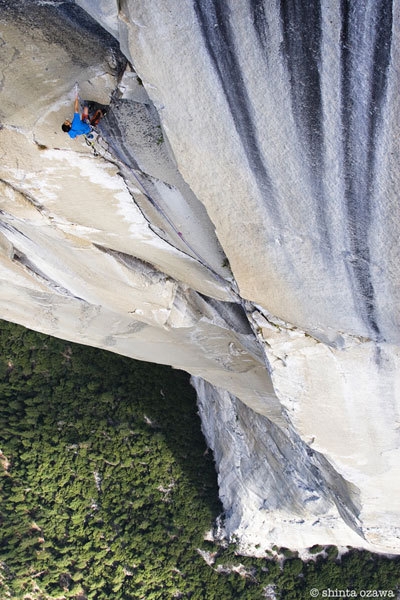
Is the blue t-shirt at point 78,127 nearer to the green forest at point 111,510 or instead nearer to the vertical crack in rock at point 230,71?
the vertical crack in rock at point 230,71

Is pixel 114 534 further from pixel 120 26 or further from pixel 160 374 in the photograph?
pixel 120 26

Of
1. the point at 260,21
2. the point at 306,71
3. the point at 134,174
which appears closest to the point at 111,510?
the point at 134,174

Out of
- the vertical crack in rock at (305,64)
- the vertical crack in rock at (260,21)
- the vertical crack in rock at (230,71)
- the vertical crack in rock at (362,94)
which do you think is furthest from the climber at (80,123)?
the vertical crack in rock at (362,94)

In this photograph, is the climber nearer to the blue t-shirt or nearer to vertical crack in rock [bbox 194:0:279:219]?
the blue t-shirt

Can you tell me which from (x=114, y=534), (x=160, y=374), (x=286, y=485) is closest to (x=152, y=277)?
(x=286, y=485)

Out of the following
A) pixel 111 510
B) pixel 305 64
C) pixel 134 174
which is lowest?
pixel 111 510

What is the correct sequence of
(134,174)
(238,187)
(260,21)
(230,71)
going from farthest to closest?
(134,174), (238,187), (230,71), (260,21)

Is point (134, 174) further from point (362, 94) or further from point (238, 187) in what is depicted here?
point (362, 94)

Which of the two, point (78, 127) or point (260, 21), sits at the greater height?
point (260, 21)
